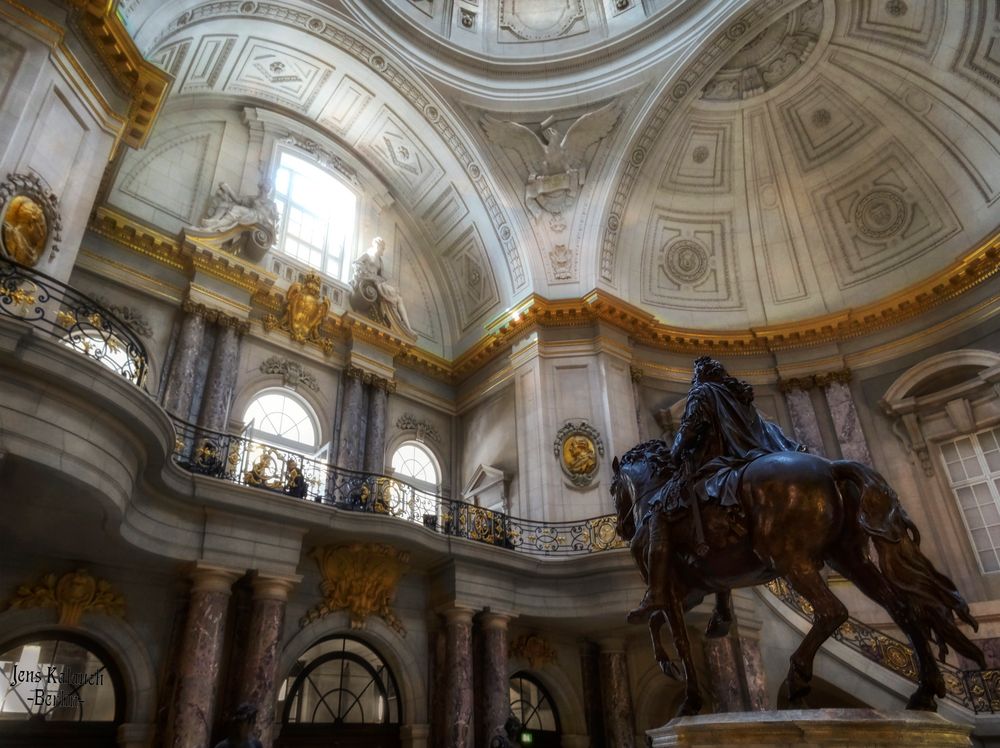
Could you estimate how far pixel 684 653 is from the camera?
4656 mm

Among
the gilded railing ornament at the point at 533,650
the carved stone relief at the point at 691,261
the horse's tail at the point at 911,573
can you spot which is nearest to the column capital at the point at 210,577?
→ the gilded railing ornament at the point at 533,650

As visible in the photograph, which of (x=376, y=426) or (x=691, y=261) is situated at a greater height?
(x=691, y=261)

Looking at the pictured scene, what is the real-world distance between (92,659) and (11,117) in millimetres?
6490

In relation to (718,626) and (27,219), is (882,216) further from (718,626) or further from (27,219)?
(27,219)

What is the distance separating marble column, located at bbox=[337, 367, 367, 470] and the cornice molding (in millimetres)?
1048

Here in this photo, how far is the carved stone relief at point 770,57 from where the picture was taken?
15250 millimetres

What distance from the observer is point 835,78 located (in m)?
16.2

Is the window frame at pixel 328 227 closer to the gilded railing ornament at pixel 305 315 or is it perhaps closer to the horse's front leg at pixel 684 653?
the gilded railing ornament at pixel 305 315

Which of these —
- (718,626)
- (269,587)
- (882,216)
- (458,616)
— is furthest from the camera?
(882,216)

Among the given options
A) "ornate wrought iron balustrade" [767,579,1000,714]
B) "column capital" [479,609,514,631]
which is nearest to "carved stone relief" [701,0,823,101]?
"ornate wrought iron balustrade" [767,579,1000,714]

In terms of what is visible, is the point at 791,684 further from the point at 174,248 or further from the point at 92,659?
the point at 174,248

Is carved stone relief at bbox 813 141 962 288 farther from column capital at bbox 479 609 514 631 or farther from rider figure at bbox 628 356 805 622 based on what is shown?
rider figure at bbox 628 356 805 622

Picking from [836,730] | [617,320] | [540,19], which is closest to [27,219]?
[836,730]

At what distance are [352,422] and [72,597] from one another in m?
6.75
